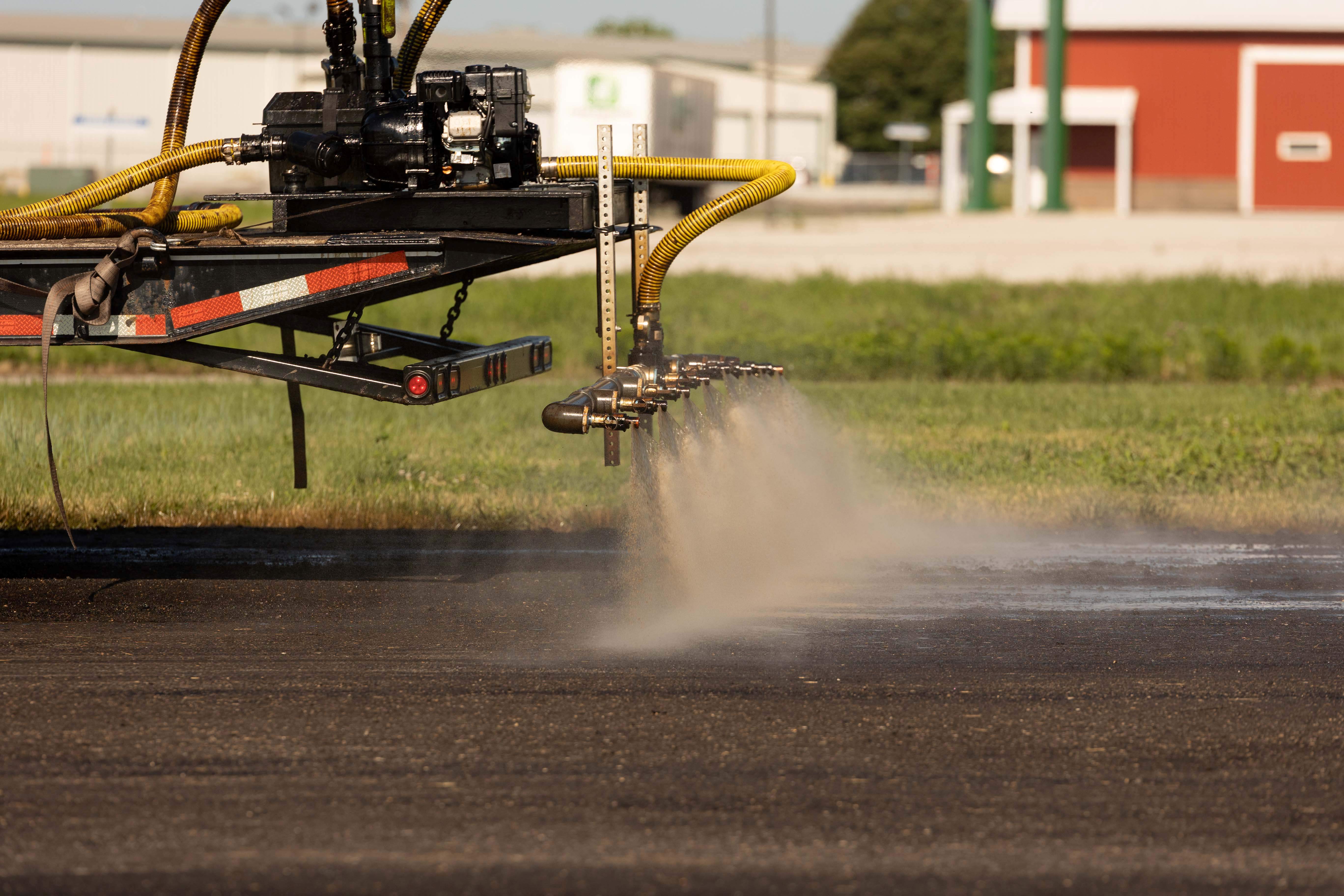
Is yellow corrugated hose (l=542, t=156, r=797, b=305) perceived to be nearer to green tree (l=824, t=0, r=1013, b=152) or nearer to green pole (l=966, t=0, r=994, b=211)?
green pole (l=966, t=0, r=994, b=211)

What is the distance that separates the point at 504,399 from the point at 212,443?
3.32 meters

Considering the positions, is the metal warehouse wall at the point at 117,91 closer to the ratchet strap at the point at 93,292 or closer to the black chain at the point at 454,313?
the black chain at the point at 454,313

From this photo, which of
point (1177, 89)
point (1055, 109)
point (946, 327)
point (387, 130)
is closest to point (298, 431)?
point (387, 130)

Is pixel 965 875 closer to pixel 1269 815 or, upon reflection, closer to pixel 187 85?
pixel 1269 815

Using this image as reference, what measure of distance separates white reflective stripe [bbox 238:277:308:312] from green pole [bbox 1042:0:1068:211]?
35321 millimetres

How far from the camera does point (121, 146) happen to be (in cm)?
6369

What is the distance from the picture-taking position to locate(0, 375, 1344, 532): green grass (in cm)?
853

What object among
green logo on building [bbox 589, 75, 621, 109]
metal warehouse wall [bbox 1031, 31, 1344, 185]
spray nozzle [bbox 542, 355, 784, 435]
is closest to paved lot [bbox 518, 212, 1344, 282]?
metal warehouse wall [bbox 1031, 31, 1344, 185]

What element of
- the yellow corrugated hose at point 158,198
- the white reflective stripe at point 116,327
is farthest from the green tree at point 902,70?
the white reflective stripe at point 116,327

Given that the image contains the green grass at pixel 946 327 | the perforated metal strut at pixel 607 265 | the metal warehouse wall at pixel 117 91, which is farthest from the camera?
the metal warehouse wall at pixel 117 91

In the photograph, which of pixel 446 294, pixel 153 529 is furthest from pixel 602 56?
pixel 153 529

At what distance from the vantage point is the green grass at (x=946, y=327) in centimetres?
1520

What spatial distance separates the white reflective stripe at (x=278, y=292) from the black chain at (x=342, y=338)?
0.22 metres

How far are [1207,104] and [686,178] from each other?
38882 mm
